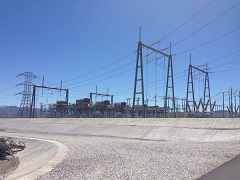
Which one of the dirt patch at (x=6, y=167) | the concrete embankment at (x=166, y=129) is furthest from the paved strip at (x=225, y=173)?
the concrete embankment at (x=166, y=129)

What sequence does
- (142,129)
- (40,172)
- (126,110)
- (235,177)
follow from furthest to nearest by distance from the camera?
(126,110) < (142,129) < (40,172) < (235,177)

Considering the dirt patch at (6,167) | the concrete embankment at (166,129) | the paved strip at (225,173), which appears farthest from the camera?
the concrete embankment at (166,129)

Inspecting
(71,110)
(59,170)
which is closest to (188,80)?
(71,110)

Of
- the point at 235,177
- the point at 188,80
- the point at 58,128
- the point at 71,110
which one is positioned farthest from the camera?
the point at 71,110

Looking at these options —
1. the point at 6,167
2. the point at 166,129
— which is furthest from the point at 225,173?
the point at 166,129

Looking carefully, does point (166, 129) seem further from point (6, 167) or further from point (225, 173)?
point (225, 173)

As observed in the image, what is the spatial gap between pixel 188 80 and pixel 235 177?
51204mm

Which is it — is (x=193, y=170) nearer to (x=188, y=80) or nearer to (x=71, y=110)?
(x=188, y=80)

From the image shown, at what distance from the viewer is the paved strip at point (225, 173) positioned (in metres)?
8.44

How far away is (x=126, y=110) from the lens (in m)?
70.2

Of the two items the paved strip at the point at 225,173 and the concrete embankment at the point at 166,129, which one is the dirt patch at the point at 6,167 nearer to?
the paved strip at the point at 225,173

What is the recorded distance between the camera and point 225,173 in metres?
9.00

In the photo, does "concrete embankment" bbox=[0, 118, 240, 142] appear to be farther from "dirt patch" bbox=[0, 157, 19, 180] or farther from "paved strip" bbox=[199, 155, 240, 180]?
"dirt patch" bbox=[0, 157, 19, 180]

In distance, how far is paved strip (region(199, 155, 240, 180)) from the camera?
27.7ft
